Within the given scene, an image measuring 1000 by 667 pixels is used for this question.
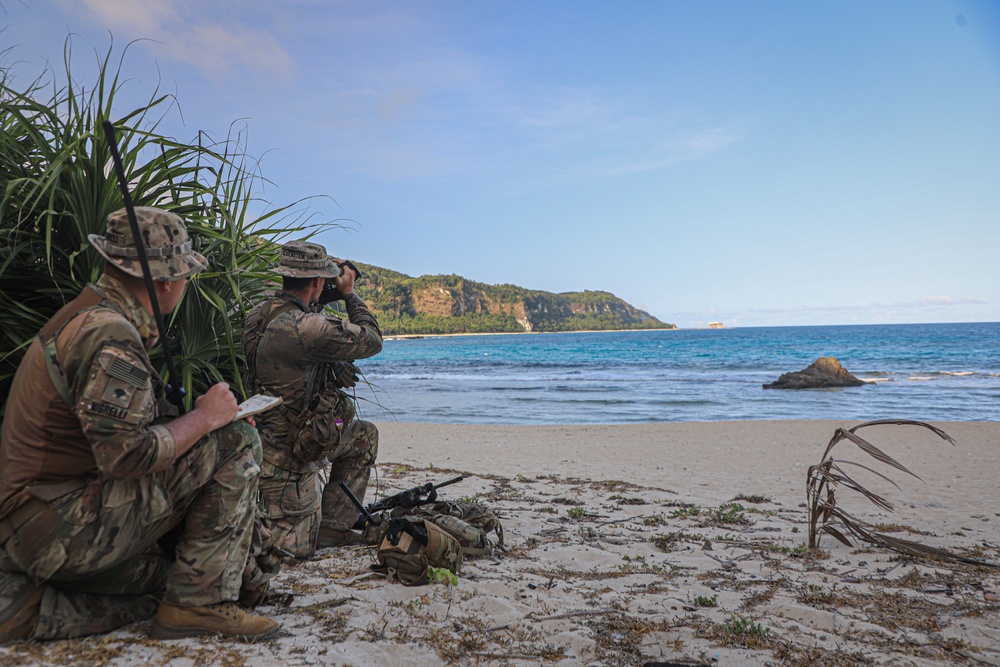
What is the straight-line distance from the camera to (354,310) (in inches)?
183

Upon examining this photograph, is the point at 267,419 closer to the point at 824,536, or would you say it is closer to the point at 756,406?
the point at 824,536

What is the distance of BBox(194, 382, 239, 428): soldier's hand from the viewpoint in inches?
102

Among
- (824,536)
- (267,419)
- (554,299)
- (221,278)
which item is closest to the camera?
(221,278)

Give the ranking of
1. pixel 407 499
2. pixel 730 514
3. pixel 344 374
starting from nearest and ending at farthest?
pixel 344 374 < pixel 407 499 < pixel 730 514

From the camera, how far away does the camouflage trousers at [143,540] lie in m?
2.38

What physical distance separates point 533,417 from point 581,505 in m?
11.5

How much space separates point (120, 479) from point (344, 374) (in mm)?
2129

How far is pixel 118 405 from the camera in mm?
2268

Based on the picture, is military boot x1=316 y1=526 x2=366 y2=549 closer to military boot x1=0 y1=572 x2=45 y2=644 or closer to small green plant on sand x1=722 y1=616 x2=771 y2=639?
military boot x1=0 y1=572 x2=45 y2=644

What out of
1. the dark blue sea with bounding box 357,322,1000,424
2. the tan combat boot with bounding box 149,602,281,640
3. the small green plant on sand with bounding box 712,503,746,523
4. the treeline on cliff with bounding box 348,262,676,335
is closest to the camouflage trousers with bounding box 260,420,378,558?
the tan combat boot with bounding box 149,602,281,640

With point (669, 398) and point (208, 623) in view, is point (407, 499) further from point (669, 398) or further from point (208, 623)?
point (669, 398)

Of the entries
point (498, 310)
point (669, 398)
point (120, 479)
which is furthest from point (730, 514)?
point (498, 310)

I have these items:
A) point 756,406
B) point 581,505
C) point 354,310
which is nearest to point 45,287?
point 354,310

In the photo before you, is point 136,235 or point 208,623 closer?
point 136,235
